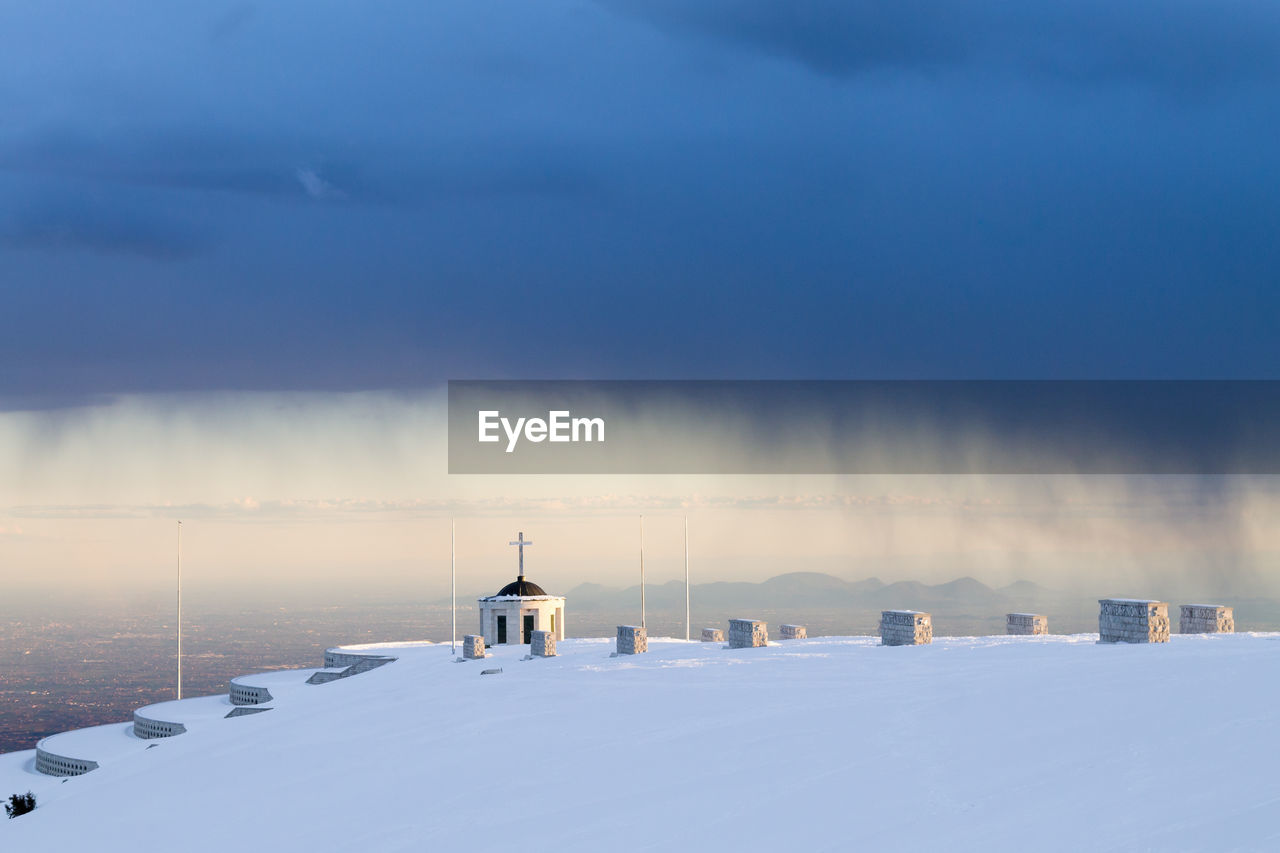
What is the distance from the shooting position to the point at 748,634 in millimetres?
40344

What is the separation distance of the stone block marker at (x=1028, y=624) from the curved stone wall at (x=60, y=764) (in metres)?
33.5

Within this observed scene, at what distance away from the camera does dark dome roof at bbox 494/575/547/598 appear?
2311 inches

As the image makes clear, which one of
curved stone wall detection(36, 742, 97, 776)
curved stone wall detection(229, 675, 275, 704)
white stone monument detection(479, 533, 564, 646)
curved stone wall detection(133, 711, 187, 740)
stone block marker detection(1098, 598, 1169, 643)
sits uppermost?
stone block marker detection(1098, 598, 1169, 643)

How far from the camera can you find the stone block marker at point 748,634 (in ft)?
132

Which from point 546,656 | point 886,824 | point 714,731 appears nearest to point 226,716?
point 546,656

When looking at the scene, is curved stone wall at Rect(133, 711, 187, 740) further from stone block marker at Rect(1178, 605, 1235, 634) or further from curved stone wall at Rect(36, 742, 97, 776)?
stone block marker at Rect(1178, 605, 1235, 634)

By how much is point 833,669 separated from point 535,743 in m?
8.75

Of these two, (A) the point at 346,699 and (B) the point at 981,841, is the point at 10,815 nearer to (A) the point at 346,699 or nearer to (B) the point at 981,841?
(A) the point at 346,699

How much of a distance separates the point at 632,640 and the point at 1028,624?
14378 millimetres

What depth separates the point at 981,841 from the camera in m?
15.2

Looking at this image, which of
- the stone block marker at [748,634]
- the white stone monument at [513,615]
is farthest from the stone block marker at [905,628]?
the white stone monument at [513,615]

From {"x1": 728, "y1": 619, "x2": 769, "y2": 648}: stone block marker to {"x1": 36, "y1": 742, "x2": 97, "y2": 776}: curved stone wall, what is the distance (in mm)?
23864

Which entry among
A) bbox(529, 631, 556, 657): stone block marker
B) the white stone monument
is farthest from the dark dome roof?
bbox(529, 631, 556, 657): stone block marker

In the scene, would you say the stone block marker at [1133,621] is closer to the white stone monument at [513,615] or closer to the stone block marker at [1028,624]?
the stone block marker at [1028,624]
